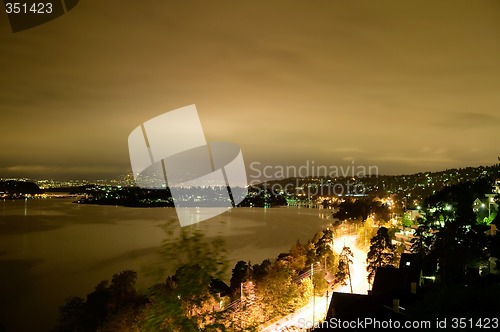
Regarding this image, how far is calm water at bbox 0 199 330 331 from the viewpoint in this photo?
12.2 meters

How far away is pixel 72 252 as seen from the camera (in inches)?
787

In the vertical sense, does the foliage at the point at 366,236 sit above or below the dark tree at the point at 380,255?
below

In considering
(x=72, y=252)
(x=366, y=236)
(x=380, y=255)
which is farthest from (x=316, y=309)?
(x=72, y=252)

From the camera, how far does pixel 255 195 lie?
60.8m

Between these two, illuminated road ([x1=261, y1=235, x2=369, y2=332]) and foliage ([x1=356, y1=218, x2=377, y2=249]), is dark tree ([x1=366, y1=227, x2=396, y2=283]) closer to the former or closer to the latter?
illuminated road ([x1=261, y1=235, x2=369, y2=332])

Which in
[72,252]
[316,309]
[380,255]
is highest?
[380,255]

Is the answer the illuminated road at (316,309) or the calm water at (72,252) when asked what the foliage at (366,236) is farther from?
the calm water at (72,252)

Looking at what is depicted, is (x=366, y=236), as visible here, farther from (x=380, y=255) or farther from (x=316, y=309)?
(x=316, y=309)

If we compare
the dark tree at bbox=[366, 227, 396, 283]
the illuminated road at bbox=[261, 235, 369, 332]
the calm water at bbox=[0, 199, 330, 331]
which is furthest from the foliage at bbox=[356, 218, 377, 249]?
the dark tree at bbox=[366, 227, 396, 283]

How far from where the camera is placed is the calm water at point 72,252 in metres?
12.2

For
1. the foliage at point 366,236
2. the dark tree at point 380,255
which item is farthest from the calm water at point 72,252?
the dark tree at point 380,255

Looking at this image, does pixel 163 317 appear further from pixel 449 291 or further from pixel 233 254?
pixel 233 254

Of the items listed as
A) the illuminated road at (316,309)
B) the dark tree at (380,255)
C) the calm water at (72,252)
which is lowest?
the calm water at (72,252)

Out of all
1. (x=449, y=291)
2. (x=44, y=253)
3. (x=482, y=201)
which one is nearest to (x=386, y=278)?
(x=449, y=291)
